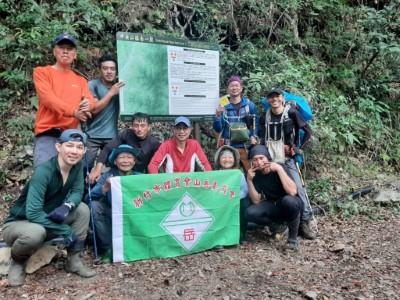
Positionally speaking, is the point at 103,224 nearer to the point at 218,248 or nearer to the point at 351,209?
the point at 218,248

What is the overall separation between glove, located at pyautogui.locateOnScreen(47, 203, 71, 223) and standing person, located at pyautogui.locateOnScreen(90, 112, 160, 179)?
1270 mm

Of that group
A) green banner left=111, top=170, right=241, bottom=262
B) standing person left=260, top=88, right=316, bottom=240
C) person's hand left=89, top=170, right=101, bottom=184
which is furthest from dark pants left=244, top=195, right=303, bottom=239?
person's hand left=89, top=170, right=101, bottom=184

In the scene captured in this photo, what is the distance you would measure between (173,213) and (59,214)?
1.46 meters

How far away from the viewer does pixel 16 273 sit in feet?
13.2

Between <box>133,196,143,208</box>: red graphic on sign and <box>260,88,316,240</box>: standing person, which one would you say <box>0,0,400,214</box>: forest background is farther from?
<box>133,196,143,208</box>: red graphic on sign

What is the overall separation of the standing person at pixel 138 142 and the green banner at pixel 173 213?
30.6 inches

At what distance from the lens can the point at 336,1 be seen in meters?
10.9

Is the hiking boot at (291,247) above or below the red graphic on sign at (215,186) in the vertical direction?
below

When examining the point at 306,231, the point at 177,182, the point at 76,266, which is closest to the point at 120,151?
the point at 177,182

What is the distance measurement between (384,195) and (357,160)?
2.10 meters

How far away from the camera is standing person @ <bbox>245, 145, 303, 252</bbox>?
5.21 m

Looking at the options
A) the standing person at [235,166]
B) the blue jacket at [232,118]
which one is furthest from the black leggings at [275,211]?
the blue jacket at [232,118]

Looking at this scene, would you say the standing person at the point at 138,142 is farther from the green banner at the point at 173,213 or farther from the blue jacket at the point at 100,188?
the green banner at the point at 173,213

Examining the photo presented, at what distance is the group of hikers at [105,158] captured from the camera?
13.3 feet
